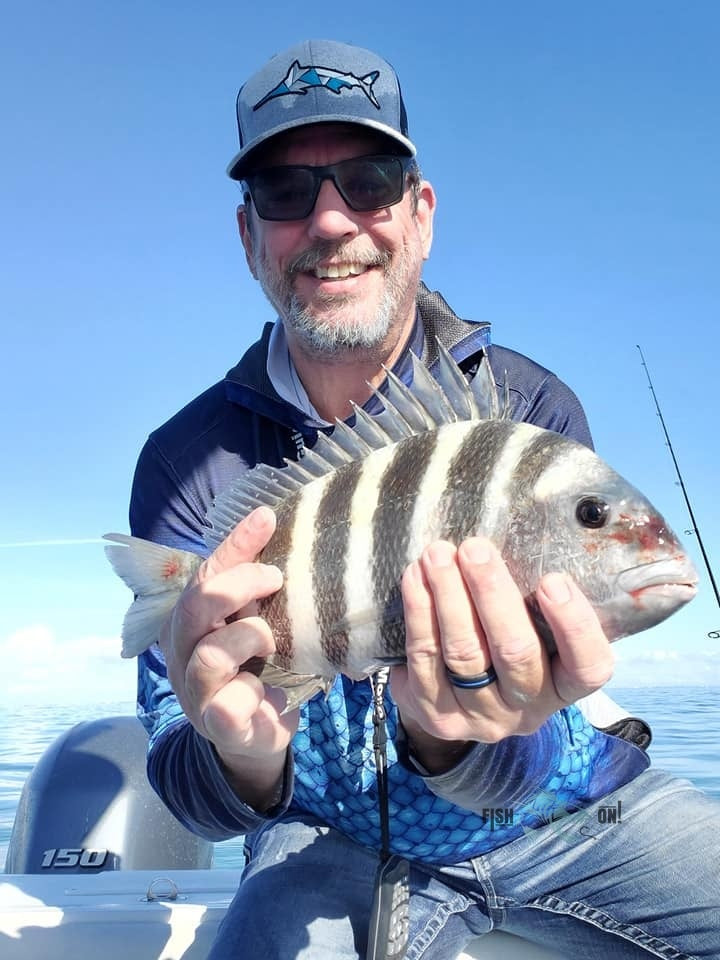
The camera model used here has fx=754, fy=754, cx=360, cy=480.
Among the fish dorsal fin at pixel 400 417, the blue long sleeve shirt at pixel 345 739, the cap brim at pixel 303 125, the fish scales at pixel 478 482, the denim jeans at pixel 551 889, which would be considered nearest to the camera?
the fish scales at pixel 478 482

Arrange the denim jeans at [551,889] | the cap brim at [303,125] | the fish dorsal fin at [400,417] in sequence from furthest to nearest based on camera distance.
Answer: the cap brim at [303,125] → the denim jeans at [551,889] → the fish dorsal fin at [400,417]

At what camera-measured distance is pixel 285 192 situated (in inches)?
98.2

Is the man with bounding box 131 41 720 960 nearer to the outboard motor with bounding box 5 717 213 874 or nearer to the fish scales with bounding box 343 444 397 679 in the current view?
the fish scales with bounding box 343 444 397 679

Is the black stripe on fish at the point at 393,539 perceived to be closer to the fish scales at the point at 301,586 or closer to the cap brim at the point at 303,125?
the fish scales at the point at 301,586

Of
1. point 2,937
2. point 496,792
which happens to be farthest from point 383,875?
point 2,937

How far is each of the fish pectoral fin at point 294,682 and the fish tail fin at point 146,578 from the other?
296 millimetres

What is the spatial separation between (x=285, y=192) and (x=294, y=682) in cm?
164

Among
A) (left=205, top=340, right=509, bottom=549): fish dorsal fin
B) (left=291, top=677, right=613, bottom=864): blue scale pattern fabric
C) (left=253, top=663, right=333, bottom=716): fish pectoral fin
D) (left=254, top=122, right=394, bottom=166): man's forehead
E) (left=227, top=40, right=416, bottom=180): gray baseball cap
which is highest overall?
(left=227, top=40, right=416, bottom=180): gray baseball cap

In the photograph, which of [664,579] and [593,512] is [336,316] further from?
[664,579]

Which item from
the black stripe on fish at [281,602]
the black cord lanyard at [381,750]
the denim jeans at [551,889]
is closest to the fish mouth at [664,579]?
the black stripe on fish at [281,602]

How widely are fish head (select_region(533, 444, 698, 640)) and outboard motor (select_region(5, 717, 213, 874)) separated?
2.91m

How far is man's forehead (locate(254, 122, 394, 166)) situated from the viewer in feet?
8.23

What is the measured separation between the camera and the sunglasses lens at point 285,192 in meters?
2.47

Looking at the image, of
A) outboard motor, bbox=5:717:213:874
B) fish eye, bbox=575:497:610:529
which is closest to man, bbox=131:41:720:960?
fish eye, bbox=575:497:610:529
